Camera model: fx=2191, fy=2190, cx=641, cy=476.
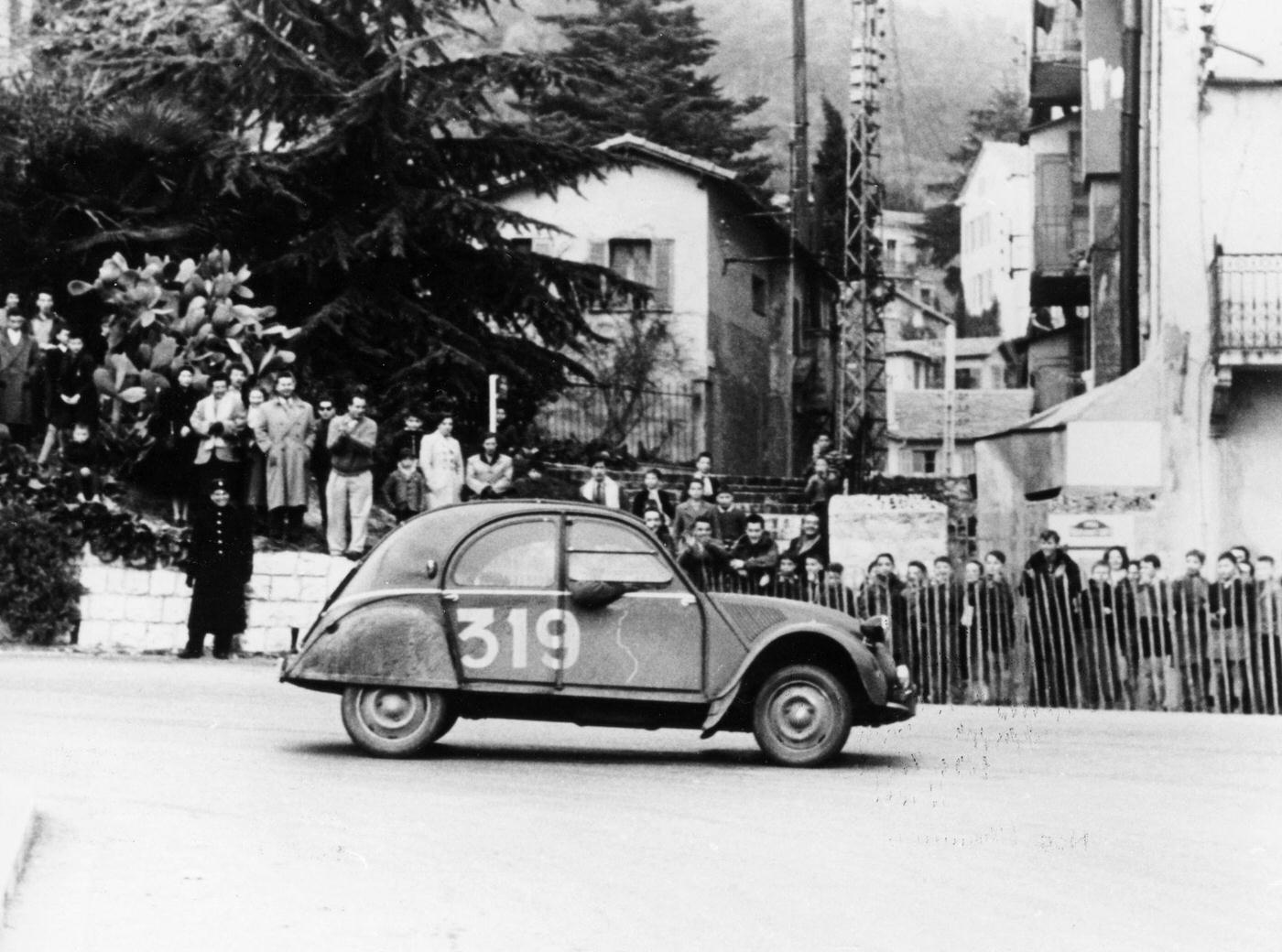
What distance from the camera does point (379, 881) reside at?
9.39 meters

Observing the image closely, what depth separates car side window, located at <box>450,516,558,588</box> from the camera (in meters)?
13.8

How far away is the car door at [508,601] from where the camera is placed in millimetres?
13656

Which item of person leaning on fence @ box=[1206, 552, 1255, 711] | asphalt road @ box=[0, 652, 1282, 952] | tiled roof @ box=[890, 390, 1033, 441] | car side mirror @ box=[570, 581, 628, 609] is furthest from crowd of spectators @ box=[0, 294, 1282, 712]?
tiled roof @ box=[890, 390, 1033, 441]

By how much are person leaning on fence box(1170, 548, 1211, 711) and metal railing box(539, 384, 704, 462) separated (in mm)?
21307

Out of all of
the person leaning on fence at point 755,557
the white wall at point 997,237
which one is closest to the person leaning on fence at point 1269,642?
the person leaning on fence at point 755,557

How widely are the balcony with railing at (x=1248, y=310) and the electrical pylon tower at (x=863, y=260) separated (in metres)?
15.5

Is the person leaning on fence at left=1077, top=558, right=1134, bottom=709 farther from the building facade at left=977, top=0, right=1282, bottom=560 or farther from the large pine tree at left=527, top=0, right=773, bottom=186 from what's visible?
the large pine tree at left=527, top=0, right=773, bottom=186

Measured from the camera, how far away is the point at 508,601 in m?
13.8

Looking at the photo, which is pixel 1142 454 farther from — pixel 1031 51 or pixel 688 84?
pixel 688 84

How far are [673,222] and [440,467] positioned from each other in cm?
2550

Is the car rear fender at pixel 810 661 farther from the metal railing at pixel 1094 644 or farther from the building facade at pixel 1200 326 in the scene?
the building facade at pixel 1200 326

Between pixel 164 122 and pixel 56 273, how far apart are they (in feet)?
7.99

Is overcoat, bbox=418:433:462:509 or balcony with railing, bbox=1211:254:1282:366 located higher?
balcony with railing, bbox=1211:254:1282:366

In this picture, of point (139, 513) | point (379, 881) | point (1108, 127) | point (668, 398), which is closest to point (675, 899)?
point (379, 881)
